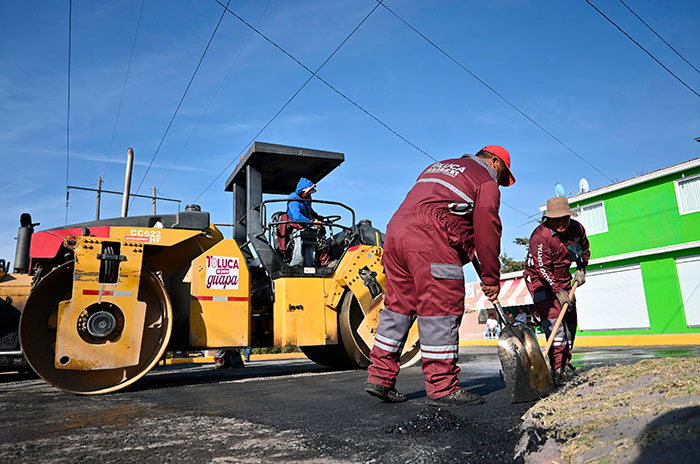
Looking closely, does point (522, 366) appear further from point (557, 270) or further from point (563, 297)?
point (557, 270)

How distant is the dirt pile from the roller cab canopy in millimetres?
Answer: 4170

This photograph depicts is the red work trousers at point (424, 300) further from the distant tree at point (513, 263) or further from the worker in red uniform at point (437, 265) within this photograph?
the distant tree at point (513, 263)

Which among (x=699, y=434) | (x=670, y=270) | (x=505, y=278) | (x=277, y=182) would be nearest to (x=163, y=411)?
(x=699, y=434)

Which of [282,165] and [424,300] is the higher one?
[282,165]

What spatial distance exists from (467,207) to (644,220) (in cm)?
1857

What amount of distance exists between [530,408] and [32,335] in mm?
3929

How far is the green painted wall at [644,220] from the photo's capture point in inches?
704

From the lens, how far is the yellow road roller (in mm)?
4391

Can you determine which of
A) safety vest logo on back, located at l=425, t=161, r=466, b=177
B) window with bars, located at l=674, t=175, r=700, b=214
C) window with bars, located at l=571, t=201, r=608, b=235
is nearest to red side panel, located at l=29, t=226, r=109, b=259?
safety vest logo on back, located at l=425, t=161, r=466, b=177

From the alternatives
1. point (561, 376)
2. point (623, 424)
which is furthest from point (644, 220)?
point (623, 424)

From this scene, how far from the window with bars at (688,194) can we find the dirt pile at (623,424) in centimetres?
1776

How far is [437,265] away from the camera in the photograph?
312 centimetres

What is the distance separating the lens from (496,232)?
10.5 ft

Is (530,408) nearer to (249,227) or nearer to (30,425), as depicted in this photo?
(30,425)
